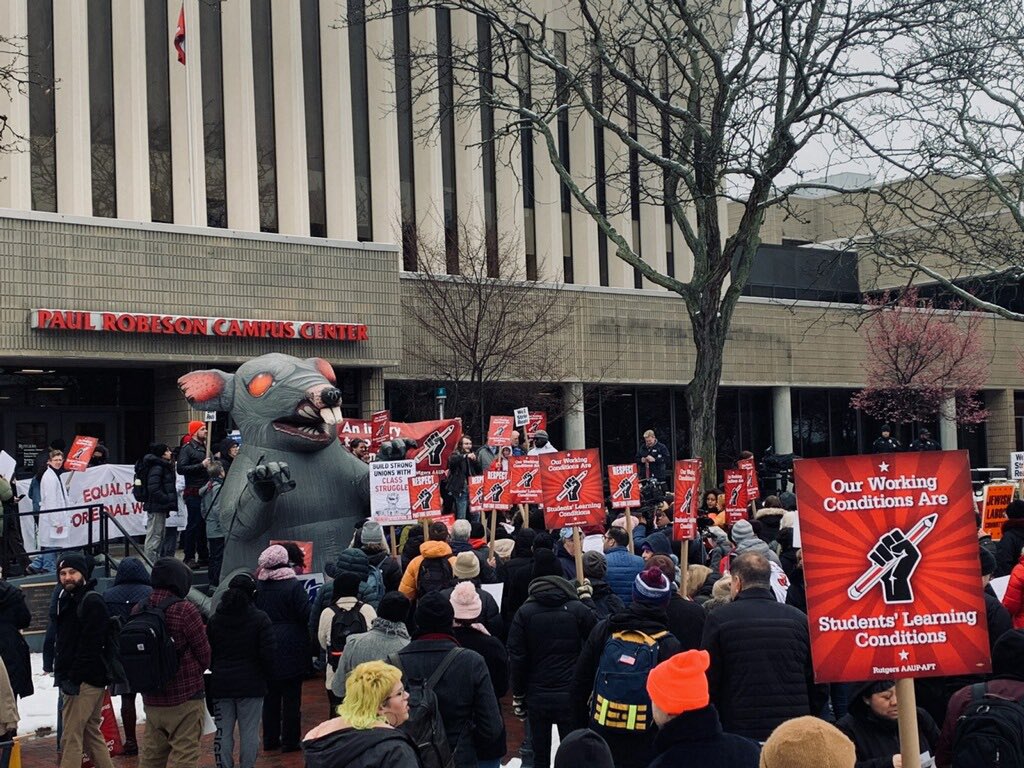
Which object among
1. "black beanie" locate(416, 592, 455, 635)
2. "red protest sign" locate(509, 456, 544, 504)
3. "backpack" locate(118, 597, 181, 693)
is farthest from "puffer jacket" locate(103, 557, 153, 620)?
"red protest sign" locate(509, 456, 544, 504)

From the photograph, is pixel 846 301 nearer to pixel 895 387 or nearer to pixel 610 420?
pixel 895 387

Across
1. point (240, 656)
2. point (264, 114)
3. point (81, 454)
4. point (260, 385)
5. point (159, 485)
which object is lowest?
point (240, 656)

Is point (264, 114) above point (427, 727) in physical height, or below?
above

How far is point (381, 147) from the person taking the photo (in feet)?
101

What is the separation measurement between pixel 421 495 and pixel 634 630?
23.3 ft

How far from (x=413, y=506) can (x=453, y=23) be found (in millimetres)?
20752

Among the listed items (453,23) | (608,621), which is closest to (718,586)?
(608,621)

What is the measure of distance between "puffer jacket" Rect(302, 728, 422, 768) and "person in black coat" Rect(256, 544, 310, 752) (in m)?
4.97

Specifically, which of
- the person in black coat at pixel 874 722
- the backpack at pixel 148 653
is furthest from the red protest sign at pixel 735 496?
the person in black coat at pixel 874 722

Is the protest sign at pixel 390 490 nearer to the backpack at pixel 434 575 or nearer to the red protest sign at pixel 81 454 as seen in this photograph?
the backpack at pixel 434 575

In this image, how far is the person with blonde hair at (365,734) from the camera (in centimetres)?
569

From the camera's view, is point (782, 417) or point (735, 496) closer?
point (735, 496)

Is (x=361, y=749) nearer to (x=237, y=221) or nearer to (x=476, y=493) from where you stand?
(x=476, y=493)

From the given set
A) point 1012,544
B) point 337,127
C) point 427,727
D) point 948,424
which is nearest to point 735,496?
point 1012,544
